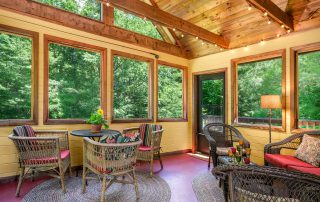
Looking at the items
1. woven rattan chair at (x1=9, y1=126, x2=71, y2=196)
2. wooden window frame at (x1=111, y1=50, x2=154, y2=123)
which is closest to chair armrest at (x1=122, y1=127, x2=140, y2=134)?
wooden window frame at (x1=111, y1=50, x2=154, y2=123)

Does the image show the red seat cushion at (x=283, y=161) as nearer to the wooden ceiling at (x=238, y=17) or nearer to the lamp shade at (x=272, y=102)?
the lamp shade at (x=272, y=102)

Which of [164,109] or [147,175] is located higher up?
[164,109]

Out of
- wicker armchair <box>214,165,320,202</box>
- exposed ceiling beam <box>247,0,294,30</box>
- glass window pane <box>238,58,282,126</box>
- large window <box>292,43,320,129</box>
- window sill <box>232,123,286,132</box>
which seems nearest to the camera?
wicker armchair <box>214,165,320,202</box>

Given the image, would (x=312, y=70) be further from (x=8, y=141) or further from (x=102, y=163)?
(x=8, y=141)

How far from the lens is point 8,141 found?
3170mm

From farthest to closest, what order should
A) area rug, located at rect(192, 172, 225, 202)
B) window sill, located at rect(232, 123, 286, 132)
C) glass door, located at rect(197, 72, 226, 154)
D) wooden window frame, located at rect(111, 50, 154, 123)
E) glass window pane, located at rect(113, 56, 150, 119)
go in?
1. glass door, located at rect(197, 72, 226, 154)
2. glass window pane, located at rect(113, 56, 150, 119)
3. wooden window frame, located at rect(111, 50, 154, 123)
4. window sill, located at rect(232, 123, 286, 132)
5. area rug, located at rect(192, 172, 225, 202)

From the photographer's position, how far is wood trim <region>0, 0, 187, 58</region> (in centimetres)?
325

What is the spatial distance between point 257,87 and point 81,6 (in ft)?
13.1

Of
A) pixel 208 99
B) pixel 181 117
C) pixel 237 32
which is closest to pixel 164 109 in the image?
pixel 181 117

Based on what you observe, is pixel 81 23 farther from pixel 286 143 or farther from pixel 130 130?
pixel 286 143

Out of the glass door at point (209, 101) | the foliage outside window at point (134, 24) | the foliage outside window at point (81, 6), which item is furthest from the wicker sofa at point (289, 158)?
the foliage outside window at point (81, 6)

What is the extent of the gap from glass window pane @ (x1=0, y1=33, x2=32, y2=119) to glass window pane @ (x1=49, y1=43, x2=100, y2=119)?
35 centimetres

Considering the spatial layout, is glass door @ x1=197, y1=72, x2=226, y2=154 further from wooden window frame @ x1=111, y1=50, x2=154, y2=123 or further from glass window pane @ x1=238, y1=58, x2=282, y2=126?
wooden window frame @ x1=111, y1=50, x2=154, y2=123

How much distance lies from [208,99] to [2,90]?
4363mm
